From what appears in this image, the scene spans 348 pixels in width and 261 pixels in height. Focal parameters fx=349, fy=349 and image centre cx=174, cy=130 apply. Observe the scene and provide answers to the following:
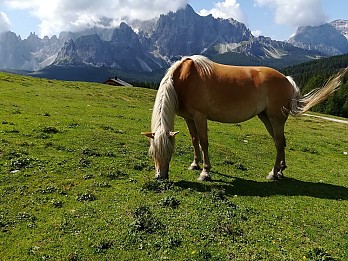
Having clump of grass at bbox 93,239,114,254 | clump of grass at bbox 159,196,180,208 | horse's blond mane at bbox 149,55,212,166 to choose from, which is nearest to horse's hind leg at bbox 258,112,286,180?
horse's blond mane at bbox 149,55,212,166

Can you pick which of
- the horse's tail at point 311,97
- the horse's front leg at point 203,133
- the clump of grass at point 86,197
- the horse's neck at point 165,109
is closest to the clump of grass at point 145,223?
the clump of grass at point 86,197

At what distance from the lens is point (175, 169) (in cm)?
1319

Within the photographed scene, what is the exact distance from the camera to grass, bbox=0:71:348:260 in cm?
754

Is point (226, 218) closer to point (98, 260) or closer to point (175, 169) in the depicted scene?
point (98, 260)

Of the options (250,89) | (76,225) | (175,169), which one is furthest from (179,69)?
(76,225)

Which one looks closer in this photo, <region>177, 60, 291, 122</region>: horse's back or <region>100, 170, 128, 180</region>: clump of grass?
<region>100, 170, 128, 180</region>: clump of grass

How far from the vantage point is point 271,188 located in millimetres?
12125

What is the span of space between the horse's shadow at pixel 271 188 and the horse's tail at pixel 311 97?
8.85 ft

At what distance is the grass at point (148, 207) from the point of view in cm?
754

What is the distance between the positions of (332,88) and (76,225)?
984 cm

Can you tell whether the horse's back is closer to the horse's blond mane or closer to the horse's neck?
the horse's blond mane

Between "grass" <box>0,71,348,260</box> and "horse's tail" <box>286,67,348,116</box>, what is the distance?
2.82m

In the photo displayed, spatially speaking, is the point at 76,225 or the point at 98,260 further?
the point at 76,225

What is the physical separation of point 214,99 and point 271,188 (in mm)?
3679
